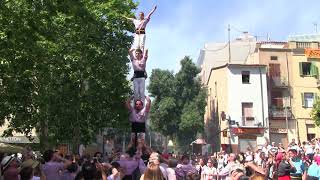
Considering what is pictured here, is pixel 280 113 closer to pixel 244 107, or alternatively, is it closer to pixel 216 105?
pixel 244 107

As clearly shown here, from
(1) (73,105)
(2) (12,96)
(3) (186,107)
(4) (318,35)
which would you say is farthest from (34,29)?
(4) (318,35)

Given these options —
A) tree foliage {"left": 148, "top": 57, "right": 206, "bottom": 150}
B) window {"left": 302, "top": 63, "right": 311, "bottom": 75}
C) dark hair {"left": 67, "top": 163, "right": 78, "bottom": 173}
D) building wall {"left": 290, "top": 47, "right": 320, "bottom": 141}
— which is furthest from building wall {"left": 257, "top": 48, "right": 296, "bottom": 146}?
dark hair {"left": 67, "top": 163, "right": 78, "bottom": 173}

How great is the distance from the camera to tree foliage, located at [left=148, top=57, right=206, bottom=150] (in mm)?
54781

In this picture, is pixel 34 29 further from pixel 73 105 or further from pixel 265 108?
pixel 265 108

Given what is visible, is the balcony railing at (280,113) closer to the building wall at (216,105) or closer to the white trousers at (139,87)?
the building wall at (216,105)

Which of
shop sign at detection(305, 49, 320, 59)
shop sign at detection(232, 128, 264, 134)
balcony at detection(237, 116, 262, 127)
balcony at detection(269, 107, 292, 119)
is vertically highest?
shop sign at detection(305, 49, 320, 59)

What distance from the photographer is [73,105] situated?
31203mm

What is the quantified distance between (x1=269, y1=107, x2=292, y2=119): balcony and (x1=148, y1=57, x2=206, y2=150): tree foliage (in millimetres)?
8521

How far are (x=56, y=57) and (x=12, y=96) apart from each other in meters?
3.84

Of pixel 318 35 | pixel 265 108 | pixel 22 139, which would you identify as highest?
pixel 318 35

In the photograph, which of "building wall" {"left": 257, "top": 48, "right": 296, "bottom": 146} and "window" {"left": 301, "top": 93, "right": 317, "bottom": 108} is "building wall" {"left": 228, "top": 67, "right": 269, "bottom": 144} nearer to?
"building wall" {"left": 257, "top": 48, "right": 296, "bottom": 146}

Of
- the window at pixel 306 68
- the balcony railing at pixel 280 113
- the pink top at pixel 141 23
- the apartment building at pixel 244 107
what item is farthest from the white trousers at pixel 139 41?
the window at pixel 306 68

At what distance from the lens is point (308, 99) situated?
50.3m

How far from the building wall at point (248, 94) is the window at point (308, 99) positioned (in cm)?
403
